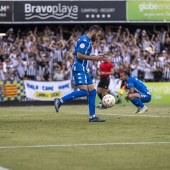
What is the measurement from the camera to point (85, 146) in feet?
33.6

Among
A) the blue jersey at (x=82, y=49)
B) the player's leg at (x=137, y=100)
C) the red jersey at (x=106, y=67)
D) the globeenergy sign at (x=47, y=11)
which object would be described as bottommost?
the player's leg at (x=137, y=100)

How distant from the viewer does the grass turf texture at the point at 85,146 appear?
8367mm

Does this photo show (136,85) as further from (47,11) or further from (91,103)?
(47,11)

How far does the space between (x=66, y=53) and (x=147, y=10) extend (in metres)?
5.73

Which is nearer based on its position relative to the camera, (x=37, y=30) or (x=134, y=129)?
(x=134, y=129)

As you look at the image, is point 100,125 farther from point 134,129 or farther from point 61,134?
point 61,134

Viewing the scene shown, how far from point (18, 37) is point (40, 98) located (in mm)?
3809

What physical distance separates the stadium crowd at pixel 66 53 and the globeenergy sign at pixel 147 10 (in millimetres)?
→ 793

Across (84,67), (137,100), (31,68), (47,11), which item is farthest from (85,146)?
(47,11)

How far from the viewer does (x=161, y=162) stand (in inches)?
333

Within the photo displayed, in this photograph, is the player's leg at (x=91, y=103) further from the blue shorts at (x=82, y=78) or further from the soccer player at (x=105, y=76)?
the soccer player at (x=105, y=76)

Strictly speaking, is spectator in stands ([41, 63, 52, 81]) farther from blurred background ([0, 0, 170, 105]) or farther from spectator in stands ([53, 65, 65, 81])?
spectator in stands ([53, 65, 65, 81])

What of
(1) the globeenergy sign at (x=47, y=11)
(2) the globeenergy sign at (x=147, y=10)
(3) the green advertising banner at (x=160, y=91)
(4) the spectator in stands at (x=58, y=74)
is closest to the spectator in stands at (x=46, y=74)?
(4) the spectator in stands at (x=58, y=74)

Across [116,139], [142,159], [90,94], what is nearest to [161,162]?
[142,159]
